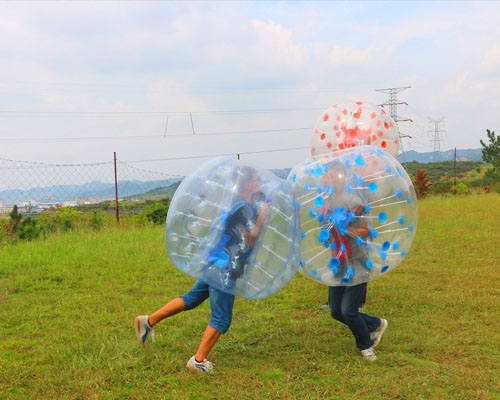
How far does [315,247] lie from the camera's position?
3.80m

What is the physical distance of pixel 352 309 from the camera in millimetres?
4059

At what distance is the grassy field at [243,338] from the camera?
3.57m

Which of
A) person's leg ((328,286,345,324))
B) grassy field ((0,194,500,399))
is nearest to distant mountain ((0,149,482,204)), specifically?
grassy field ((0,194,500,399))

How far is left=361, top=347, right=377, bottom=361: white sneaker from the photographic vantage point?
408 centimetres

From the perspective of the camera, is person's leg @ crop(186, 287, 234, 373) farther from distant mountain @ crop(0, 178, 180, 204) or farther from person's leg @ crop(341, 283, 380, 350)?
distant mountain @ crop(0, 178, 180, 204)

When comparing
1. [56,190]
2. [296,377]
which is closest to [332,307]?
[296,377]

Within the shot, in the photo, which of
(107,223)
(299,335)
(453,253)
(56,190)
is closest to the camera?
(299,335)

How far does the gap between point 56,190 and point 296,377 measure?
11387mm

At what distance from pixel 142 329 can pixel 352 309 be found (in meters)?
1.62

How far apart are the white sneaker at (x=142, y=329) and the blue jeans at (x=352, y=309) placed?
1.45 metres

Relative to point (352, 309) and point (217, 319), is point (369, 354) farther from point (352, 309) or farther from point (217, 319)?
point (217, 319)

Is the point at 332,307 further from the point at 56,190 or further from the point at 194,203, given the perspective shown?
the point at 56,190

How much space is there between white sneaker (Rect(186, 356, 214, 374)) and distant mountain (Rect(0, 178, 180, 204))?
1002cm

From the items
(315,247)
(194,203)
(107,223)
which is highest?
(194,203)
